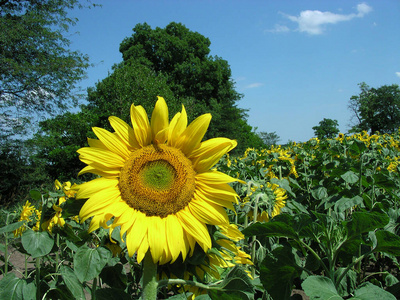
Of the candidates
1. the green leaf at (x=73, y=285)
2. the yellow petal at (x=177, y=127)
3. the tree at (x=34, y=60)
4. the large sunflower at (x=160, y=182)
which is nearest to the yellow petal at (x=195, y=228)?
the large sunflower at (x=160, y=182)

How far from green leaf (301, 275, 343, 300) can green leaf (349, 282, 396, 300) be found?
3.1 inches

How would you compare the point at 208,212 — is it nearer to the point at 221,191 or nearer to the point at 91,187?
the point at 221,191

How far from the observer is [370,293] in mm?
1026

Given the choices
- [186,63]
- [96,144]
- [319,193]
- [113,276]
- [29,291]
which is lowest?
[29,291]

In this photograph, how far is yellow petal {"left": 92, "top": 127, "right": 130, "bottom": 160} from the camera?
1021mm

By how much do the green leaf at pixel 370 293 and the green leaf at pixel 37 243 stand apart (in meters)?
1.02

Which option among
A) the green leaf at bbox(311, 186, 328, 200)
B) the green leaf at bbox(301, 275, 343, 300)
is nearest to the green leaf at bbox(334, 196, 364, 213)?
the green leaf at bbox(311, 186, 328, 200)

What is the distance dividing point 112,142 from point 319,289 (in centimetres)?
68

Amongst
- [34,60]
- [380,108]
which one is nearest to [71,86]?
[34,60]

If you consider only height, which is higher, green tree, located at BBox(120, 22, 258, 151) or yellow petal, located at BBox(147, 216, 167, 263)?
green tree, located at BBox(120, 22, 258, 151)

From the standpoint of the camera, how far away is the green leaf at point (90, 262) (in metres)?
1.17

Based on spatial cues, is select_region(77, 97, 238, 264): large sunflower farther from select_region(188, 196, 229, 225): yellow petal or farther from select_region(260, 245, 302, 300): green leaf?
select_region(260, 245, 302, 300): green leaf

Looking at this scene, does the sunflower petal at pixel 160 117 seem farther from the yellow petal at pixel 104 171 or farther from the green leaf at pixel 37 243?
the green leaf at pixel 37 243

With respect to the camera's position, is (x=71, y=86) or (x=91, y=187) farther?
(x=71, y=86)
